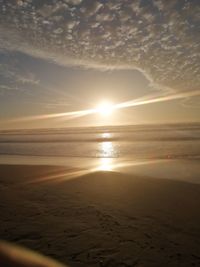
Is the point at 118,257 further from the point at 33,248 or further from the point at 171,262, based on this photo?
the point at 33,248

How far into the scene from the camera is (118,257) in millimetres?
6031

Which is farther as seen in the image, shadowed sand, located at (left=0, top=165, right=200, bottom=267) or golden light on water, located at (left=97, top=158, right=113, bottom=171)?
golden light on water, located at (left=97, top=158, right=113, bottom=171)

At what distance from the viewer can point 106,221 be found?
8.06 m

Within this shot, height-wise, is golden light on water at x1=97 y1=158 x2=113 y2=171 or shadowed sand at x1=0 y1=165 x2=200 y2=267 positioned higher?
golden light on water at x1=97 y1=158 x2=113 y2=171

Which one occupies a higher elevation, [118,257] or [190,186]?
[190,186]

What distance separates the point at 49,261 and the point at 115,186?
7049 millimetres

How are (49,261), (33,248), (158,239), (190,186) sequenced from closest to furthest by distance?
(49,261) → (33,248) → (158,239) → (190,186)

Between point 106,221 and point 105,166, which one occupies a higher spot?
point 105,166

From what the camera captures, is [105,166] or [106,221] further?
[105,166]

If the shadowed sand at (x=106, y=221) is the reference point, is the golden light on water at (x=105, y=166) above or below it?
above

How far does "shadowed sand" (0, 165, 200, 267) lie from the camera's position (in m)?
6.18

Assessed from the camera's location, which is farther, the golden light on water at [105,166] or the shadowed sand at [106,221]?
the golden light on water at [105,166]

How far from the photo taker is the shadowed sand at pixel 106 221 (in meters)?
6.18

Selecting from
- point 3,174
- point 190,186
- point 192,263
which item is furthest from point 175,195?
point 3,174
